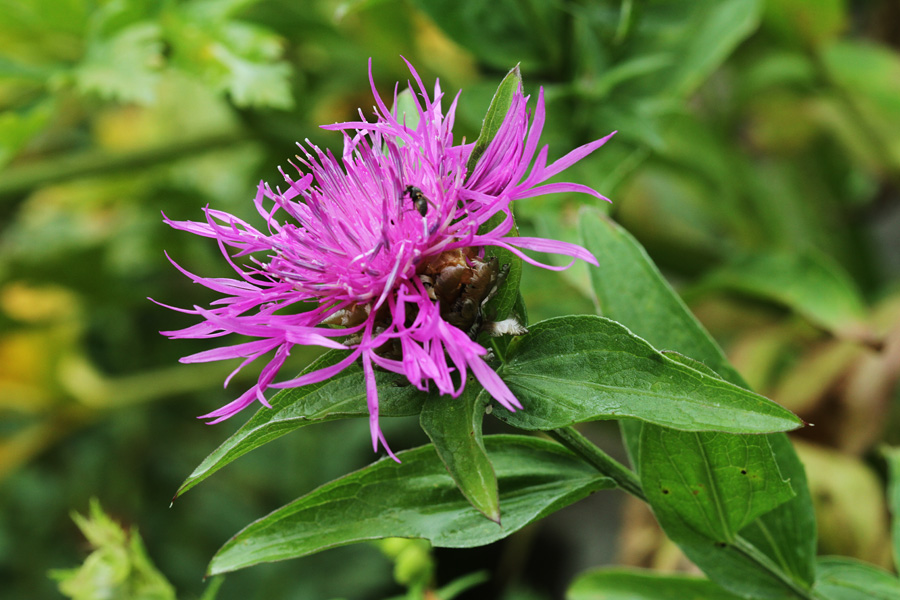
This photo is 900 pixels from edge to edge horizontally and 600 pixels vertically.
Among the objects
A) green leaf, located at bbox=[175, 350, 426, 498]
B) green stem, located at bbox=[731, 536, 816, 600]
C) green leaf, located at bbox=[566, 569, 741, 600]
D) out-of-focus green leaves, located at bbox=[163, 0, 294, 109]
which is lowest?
green leaf, located at bbox=[566, 569, 741, 600]

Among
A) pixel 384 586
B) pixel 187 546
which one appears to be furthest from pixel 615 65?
pixel 187 546

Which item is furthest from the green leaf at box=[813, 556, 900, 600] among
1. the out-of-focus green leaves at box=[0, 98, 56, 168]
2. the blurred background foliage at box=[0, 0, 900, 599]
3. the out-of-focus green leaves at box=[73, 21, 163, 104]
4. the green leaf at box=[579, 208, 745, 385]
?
the out-of-focus green leaves at box=[0, 98, 56, 168]

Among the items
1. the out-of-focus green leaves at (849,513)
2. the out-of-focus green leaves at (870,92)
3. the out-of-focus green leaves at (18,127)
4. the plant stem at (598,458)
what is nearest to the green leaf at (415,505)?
the plant stem at (598,458)

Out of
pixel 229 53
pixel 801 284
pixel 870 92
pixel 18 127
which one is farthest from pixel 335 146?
pixel 870 92

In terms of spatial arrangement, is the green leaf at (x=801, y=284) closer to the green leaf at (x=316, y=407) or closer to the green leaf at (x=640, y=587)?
the green leaf at (x=640, y=587)

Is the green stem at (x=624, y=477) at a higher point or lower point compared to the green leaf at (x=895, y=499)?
higher

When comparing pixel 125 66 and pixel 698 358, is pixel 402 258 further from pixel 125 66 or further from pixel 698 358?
pixel 125 66

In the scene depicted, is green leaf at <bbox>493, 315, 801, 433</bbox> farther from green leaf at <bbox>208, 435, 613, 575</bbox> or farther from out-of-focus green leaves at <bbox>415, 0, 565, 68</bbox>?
A: out-of-focus green leaves at <bbox>415, 0, 565, 68</bbox>

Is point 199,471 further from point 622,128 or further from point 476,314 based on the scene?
point 622,128
